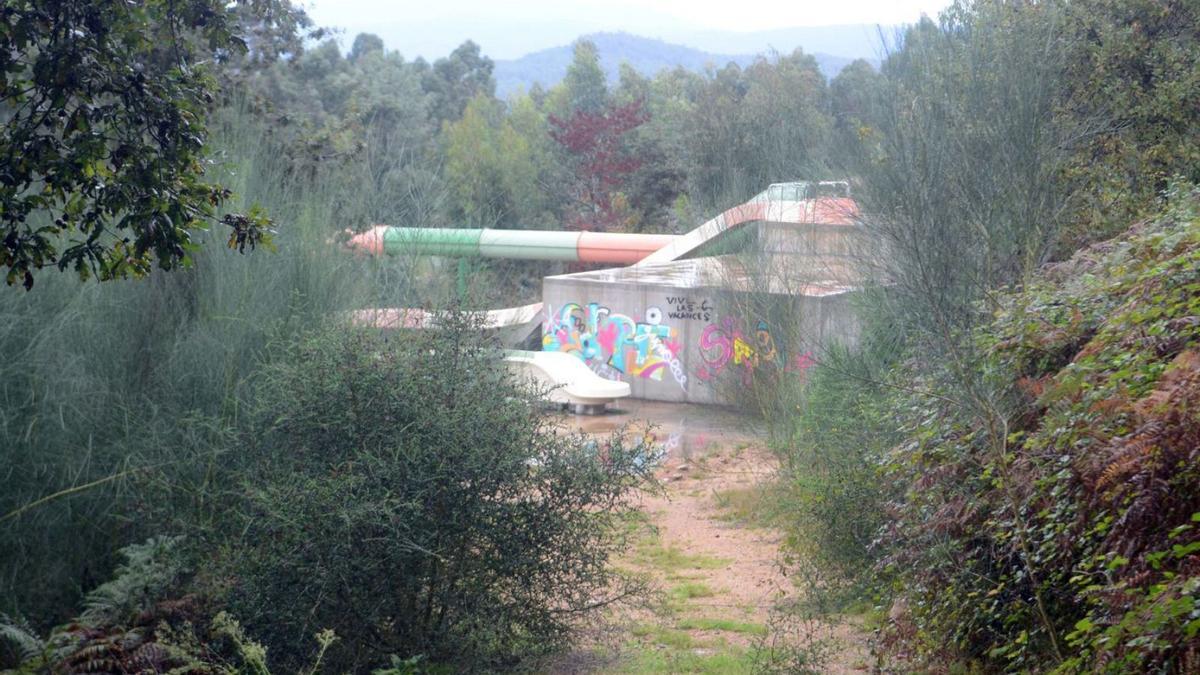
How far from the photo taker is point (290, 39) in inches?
556

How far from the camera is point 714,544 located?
13.1 metres

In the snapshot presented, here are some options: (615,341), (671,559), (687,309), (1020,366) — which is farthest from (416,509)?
(615,341)

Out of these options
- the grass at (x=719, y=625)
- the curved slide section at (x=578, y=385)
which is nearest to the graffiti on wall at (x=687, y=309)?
the curved slide section at (x=578, y=385)

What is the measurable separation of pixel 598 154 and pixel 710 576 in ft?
113

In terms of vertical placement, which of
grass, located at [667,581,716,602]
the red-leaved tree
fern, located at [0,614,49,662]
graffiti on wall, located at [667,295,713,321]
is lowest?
grass, located at [667,581,716,602]

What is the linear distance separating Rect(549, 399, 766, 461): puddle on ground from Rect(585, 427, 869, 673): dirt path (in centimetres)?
46

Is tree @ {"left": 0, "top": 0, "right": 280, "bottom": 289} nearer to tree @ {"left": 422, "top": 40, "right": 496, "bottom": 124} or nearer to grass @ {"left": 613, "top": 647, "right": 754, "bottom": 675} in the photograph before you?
grass @ {"left": 613, "top": 647, "right": 754, "bottom": 675}

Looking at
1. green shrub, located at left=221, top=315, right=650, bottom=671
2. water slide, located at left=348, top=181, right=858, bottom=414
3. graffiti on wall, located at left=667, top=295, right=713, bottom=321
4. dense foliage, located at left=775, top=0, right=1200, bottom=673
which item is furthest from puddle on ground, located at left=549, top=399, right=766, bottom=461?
green shrub, located at left=221, top=315, right=650, bottom=671

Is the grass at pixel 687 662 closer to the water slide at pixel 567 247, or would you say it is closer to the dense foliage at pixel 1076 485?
the dense foliage at pixel 1076 485

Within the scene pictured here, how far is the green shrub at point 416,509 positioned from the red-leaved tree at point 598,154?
35.9 m

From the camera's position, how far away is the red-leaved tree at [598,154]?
43.5 m

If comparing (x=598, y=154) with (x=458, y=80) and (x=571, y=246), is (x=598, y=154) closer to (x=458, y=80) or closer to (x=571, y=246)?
(x=571, y=246)

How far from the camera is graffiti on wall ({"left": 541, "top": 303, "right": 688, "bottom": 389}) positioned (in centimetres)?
2727

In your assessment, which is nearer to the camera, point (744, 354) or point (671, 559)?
point (671, 559)
